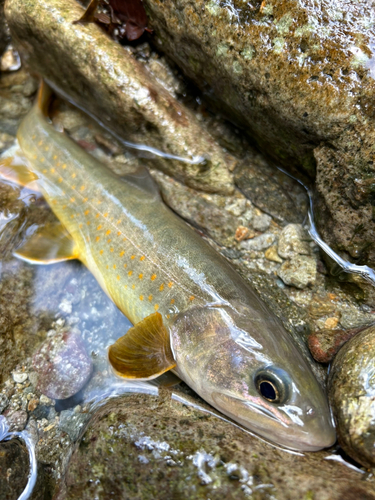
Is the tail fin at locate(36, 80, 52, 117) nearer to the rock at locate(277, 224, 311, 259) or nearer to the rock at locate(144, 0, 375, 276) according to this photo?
the rock at locate(144, 0, 375, 276)

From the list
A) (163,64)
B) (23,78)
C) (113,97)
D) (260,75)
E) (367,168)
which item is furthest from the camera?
(23,78)

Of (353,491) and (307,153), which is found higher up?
(307,153)

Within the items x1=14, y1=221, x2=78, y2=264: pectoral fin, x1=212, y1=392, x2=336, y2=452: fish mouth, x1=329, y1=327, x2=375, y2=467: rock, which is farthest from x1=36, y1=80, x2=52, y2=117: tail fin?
x1=329, y1=327, x2=375, y2=467: rock

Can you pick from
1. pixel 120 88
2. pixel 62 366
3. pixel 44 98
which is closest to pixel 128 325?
pixel 62 366

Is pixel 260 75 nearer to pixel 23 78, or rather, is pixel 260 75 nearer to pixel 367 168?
pixel 367 168

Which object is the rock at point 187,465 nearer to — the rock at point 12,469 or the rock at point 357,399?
the rock at point 357,399

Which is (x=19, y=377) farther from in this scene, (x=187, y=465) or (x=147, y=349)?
(x=187, y=465)

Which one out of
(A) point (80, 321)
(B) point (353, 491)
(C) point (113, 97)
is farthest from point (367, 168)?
(A) point (80, 321)

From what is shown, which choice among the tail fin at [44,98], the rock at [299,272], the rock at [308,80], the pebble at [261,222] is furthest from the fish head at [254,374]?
the tail fin at [44,98]
